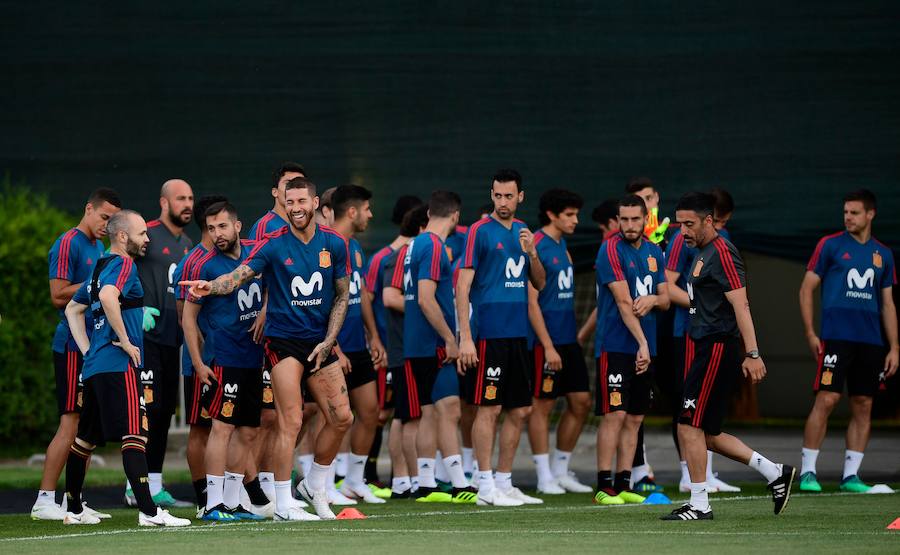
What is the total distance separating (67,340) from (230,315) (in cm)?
125

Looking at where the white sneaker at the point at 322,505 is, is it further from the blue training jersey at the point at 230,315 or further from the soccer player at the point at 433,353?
the soccer player at the point at 433,353

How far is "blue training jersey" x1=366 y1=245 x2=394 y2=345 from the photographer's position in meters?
12.5

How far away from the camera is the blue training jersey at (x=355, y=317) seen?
11.3 meters

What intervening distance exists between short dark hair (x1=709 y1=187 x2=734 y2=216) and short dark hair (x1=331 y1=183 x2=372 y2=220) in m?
3.05

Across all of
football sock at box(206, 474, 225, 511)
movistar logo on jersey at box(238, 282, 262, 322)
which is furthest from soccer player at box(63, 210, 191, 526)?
movistar logo on jersey at box(238, 282, 262, 322)

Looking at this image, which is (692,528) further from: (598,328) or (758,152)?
(758,152)

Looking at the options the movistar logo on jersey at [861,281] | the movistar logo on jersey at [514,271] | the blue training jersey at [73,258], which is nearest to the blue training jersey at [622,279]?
the movistar logo on jersey at [514,271]

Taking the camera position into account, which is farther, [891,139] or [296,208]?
[891,139]

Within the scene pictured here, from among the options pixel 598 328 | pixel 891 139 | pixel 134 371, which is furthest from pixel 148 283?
pixel 891 139

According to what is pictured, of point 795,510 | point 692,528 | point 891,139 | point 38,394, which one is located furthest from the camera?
point 38,394

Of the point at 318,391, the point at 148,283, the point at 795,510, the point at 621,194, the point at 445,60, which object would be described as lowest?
the point at 795,510

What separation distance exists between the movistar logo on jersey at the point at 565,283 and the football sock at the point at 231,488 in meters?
3.46

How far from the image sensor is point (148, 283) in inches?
425

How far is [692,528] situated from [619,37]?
619 cm
